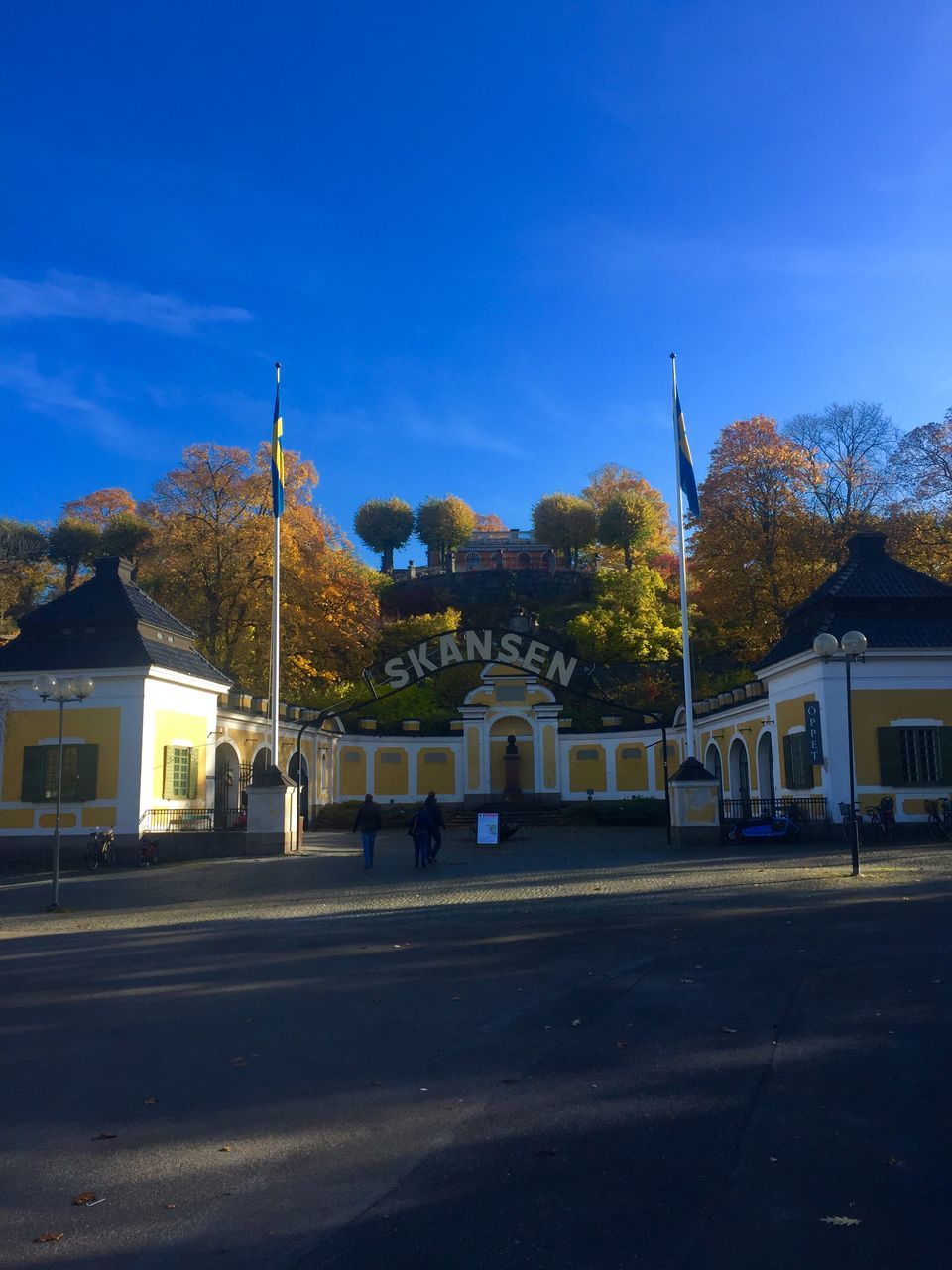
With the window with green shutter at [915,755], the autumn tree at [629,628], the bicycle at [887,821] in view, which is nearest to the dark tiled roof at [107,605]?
the bicycle at [887,821]

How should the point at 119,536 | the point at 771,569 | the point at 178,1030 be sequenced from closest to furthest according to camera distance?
the point at 178,1030, the point at 771,569, the point at 119,536

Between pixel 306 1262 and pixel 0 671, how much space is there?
2439cm

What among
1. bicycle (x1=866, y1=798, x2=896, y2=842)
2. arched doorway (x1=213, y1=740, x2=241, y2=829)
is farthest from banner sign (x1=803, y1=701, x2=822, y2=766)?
arched doorway (x1=213, y1=740, x2=241, y2=829)

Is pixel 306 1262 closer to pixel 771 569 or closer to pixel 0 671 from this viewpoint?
pixel 0 671

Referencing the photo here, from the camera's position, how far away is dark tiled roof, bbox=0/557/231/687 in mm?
25297

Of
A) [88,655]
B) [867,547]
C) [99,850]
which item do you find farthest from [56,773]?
[867,547]

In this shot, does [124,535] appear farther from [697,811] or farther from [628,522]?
[697,811]

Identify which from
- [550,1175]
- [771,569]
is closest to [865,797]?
[771,569]

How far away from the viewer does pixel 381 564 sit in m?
91.7

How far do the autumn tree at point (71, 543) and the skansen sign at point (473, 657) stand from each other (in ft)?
120

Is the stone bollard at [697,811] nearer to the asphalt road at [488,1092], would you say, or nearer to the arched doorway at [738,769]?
the asphalt road at [488,1092]

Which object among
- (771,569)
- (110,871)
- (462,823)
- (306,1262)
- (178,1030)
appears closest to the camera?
(306,1262)

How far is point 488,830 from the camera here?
2584 cm

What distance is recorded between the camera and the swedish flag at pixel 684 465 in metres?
24.4
